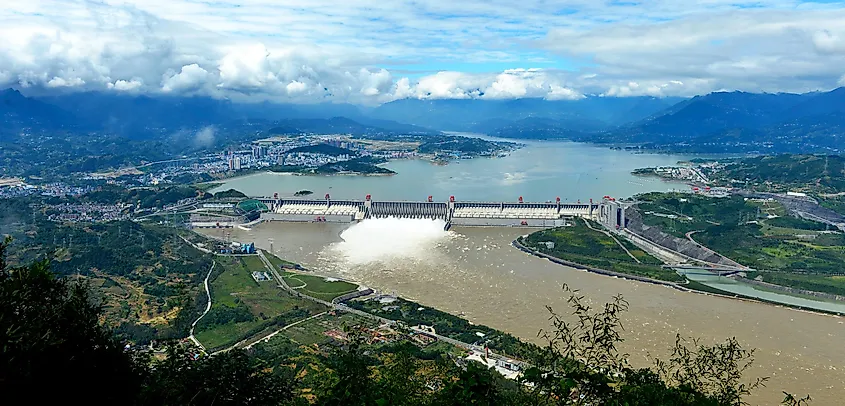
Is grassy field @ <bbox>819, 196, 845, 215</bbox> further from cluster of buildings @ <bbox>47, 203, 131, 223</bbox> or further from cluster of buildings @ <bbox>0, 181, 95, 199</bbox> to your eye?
cluster of buildings @ <bbox>0, 181, 95, 199</bbox>

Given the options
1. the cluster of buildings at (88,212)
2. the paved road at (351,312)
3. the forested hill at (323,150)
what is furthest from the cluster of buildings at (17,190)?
the paved road at (351,312)

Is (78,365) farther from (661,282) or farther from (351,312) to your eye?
(661,282)

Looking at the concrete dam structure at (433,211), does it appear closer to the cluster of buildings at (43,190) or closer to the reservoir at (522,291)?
the reservoir at (522,291)

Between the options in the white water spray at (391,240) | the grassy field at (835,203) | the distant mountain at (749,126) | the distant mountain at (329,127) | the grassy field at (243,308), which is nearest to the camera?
the grassy field at (243,308)

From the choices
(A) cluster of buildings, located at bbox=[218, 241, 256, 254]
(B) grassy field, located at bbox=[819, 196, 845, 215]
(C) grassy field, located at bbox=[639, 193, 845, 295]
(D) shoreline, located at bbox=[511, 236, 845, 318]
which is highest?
(B) grassy field, located at bbox=[819, 196, 845, 215]

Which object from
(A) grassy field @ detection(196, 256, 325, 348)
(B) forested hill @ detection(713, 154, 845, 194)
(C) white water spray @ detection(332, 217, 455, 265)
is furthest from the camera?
(B) forested hill @ detection(713, 154, 845, 194)

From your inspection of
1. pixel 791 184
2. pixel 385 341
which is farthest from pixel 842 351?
pixel 791 184

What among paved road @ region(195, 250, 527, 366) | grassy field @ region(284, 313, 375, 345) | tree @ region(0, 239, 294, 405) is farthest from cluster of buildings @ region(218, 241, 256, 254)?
tree @ region(0, 239, 294, 405)
